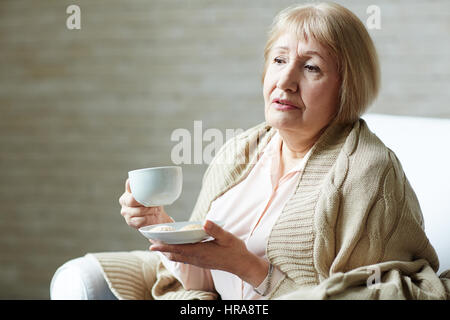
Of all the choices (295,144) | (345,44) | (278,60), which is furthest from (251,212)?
(345,44)

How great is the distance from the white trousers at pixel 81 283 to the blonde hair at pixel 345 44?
900 mm

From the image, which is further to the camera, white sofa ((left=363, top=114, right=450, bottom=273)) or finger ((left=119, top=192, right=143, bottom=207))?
white sofa ((left=363, top=114, right=450, bottom=273))

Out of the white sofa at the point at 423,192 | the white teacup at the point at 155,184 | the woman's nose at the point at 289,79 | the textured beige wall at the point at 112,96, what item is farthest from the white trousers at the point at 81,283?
the textured beige wall at the point at 112,96

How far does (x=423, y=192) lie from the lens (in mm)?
1692

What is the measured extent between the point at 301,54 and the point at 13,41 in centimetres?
233

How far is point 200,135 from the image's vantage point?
2896 mm

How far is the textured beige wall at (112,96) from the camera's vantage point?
2594 millimetres

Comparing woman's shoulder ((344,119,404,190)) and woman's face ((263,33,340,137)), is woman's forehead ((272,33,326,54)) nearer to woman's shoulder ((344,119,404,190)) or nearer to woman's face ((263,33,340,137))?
woman's face ((263,33,340,137))

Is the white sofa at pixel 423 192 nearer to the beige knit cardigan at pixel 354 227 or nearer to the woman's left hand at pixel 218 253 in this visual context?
the beige knit cardigan at pixel 354 227

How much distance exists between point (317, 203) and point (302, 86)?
1.07 ft

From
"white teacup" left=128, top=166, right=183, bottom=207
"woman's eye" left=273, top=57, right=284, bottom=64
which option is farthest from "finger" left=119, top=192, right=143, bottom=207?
"woman's eye" left=273, top=57, right=284, bottom=64

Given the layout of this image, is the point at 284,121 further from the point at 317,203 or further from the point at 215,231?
the point at 215,231

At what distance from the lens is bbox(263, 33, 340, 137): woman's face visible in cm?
143

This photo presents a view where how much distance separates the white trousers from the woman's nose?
828 millimetres
